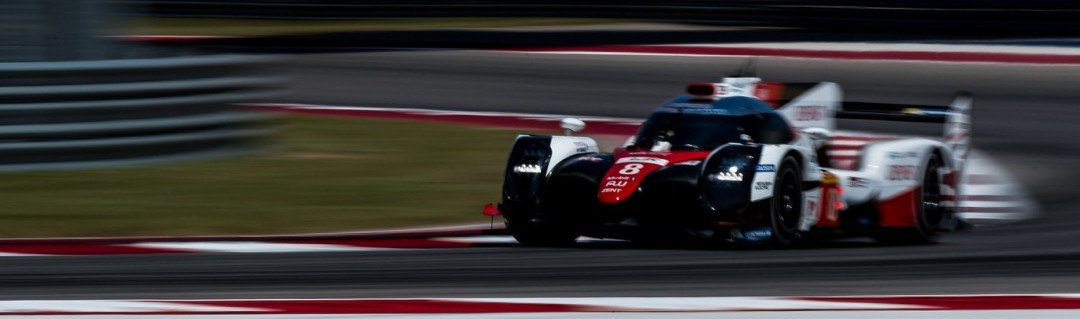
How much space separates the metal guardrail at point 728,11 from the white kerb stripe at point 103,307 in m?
17.0

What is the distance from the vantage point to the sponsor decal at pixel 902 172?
A: 8.84 metres

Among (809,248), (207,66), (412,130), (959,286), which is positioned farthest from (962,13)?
(959,286)

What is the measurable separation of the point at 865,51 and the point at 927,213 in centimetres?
1151

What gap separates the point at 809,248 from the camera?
26.7ft

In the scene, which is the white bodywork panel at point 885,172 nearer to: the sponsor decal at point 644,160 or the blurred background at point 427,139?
the blurred background at point 427,139

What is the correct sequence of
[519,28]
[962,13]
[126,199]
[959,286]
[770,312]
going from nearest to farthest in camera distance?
[770,312] < [959,286] < [126,199] < [962,13] < [519,28]

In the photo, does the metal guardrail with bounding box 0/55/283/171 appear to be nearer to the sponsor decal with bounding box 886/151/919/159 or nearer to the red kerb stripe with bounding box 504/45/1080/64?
the sponsor decal with bounding box 886/151/919/159

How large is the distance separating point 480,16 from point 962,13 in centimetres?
676

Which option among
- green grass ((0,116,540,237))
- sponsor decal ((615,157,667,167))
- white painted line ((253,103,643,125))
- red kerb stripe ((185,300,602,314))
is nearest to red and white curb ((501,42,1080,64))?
white painted line ((253,103,643,125))

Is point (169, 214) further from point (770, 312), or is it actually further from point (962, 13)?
point (962, 13)

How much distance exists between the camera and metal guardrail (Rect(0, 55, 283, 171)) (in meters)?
10.2

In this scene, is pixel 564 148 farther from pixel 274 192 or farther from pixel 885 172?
pixel 274 192

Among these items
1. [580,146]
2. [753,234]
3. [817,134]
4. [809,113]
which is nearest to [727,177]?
[753,234]

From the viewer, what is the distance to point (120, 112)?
1052 cm
